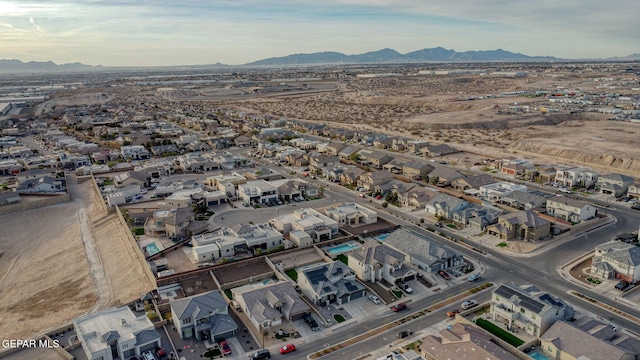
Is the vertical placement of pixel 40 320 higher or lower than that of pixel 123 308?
lower

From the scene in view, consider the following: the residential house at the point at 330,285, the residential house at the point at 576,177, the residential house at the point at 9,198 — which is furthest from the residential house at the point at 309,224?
the residential house at the point at 9,198

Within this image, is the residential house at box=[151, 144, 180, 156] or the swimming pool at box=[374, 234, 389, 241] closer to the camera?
the swimming pool at box=[374, 234, 389, 241]

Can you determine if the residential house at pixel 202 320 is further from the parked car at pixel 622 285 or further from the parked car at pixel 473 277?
the parked car at pixel 622 285

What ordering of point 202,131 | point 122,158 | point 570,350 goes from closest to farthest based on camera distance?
1. point 570,350
2. point 122,158
3. point 202,131

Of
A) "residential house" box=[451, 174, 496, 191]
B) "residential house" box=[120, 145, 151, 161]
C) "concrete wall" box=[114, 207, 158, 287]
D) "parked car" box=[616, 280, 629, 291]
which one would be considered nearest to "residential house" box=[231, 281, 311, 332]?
"concrete wall" box=[114, 207, 158, 287]

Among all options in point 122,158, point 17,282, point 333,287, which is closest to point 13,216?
point 17,282

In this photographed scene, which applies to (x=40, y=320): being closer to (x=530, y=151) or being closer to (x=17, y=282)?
(x=17, y=282)

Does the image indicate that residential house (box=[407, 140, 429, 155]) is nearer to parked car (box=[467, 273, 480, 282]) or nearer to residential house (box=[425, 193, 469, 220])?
residential house (box=[425, 193, 469, 220])

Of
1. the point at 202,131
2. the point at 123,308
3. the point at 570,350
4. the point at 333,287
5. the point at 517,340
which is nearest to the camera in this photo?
the point at 570,350
